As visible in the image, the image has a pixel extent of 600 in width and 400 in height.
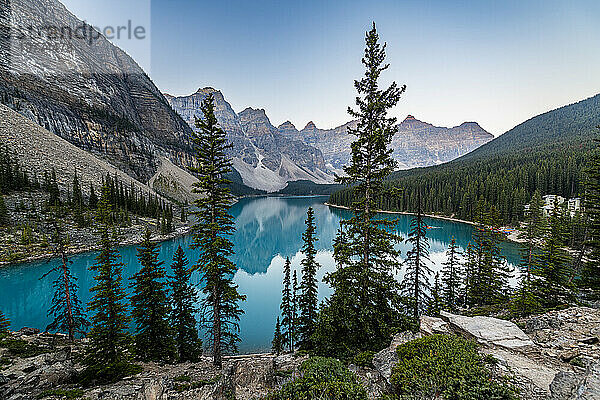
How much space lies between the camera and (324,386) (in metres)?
6.78

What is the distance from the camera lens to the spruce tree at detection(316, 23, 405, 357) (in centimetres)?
1079

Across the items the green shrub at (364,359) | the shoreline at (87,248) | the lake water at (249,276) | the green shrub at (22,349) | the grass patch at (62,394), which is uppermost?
the grass patch at (62,394)

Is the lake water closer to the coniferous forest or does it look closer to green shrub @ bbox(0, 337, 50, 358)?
the coniferous forest

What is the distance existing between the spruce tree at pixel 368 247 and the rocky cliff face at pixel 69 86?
Result: 106 m

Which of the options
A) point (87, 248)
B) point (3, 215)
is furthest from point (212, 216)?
point (3, 215)

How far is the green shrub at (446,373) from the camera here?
5875 mm

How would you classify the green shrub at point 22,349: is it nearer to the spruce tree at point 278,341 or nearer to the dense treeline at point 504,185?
the spruce tree at point 278,341

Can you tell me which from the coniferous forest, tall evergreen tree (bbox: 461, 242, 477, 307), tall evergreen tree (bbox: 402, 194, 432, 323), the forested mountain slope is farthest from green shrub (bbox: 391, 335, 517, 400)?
the forested mountain slope

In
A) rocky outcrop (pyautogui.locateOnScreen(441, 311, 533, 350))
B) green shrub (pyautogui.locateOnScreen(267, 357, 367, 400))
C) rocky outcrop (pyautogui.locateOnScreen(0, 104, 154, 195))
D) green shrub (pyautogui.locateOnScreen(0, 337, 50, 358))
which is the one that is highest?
rocky outcrop (pyautogui.locateOnScreen(0, 104, 154, 195))

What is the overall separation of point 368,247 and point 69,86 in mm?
137551

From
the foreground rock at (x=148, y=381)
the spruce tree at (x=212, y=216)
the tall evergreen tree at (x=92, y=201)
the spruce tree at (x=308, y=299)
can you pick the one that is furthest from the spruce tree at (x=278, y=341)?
the tall evergreen tree at (x=92, y=201)

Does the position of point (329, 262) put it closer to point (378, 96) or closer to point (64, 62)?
point (378, 96)

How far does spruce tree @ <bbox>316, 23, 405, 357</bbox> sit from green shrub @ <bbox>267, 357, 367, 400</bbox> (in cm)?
348

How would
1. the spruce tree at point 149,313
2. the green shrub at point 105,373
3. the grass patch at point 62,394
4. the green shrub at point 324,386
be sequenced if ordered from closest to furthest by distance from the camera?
the green shrub at point 324,386 → the grass patch at point 62,394 → the green shrub at point 105,373 → the spruce tree at point 149,313
